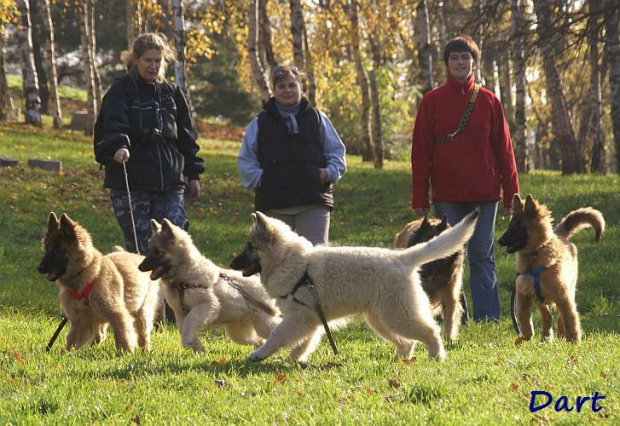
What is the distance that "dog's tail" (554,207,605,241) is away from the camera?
343 inches

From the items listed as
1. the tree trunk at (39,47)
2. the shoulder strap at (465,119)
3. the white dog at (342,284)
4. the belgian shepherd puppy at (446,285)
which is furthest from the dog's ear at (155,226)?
the tree trunk at (39,47)

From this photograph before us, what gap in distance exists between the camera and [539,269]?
26.3 ft

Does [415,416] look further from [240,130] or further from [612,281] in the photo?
[240,130]

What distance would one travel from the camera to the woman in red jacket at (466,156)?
897 cm

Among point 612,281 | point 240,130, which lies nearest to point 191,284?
point 612,281

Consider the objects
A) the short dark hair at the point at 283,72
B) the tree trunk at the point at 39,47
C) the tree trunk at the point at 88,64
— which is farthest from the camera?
the tree trunk at the point at 39,47

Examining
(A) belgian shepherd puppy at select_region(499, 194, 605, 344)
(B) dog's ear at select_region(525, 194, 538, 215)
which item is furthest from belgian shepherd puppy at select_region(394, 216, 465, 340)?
(B) dog's ear at select_region(525, 194, 538, 215)

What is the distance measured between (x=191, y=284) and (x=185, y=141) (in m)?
1.84

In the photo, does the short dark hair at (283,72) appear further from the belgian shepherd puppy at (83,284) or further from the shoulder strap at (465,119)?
the belgian shepherd puppy at (83,284)

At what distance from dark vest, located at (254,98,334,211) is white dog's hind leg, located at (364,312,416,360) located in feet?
5.93

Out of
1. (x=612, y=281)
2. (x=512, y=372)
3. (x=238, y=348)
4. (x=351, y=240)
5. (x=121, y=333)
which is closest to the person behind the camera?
(x=512, y=372)

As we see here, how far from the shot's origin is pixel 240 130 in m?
46.2

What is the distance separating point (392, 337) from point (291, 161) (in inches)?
88.3

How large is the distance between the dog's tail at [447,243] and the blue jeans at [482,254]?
106 inches
